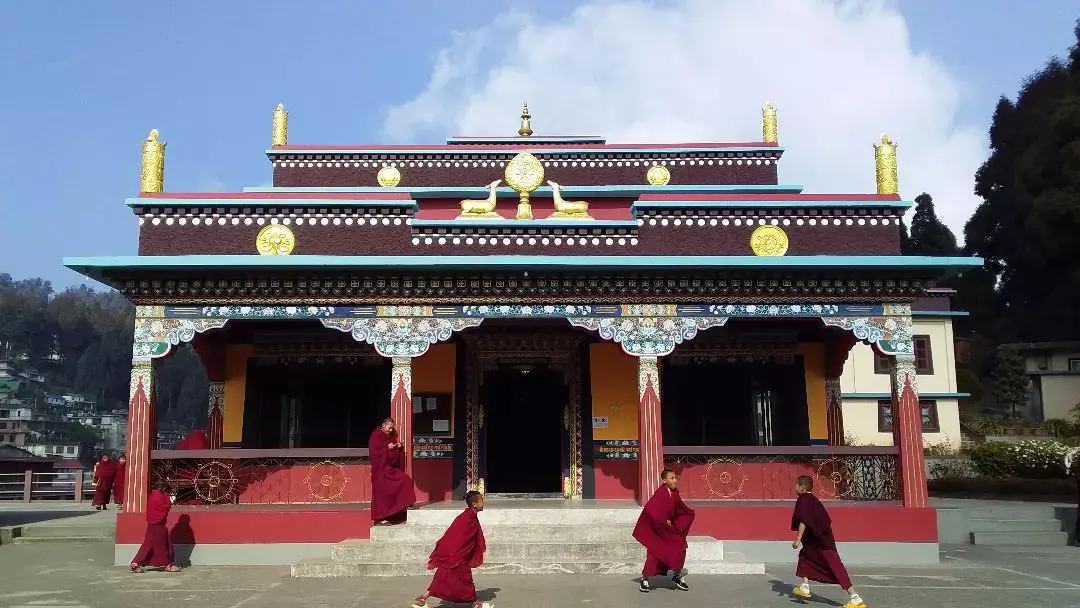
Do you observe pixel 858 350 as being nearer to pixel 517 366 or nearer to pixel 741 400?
pixel 741 400

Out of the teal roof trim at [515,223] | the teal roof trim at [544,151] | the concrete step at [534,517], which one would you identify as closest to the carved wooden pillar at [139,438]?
the concrete step at [534,517]

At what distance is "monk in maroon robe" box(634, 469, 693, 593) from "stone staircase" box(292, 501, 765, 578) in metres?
1.03

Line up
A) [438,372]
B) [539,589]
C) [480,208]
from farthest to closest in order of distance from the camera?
[438,372], [480,208], [539,589]

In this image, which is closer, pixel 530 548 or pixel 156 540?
pixel 530 548

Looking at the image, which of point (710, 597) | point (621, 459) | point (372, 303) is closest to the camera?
point (710, 597)

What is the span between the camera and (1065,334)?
42125 millimetres

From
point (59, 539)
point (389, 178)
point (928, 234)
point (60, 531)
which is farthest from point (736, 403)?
point (928, 234)

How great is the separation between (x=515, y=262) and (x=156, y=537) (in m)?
5.89

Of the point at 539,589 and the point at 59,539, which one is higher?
the point at 539,589

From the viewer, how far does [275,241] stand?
1202 centimetres

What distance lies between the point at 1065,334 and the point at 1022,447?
24363mm

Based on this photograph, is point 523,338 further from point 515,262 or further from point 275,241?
point 275,241

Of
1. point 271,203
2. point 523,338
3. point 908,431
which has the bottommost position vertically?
point 908,431

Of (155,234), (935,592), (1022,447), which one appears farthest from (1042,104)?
(155,234)
